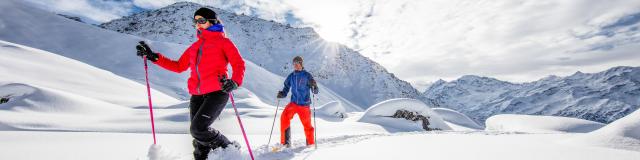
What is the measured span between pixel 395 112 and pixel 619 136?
15278 millimetres

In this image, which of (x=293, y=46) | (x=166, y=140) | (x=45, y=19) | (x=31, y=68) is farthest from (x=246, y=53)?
(x=166, y=140)

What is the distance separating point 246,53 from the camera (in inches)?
5763

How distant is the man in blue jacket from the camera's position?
22.8ft

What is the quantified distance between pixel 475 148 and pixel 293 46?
163m

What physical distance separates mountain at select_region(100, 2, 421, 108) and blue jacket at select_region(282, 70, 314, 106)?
12902cm

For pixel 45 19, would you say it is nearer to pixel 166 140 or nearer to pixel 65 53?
pixel 65 53

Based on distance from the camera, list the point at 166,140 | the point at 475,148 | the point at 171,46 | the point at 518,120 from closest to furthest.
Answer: the point at 475,148
the point at 166,140
the point at 518,120
the point at 171,46

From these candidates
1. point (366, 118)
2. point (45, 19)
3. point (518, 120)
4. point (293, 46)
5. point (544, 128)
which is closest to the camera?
point (544, 128)

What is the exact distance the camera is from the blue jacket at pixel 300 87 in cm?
722

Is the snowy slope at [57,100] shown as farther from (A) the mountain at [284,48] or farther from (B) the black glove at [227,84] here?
(A) the mountain at [284,48]

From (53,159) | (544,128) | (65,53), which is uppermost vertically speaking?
(65,53)

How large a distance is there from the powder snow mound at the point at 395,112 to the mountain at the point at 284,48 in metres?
116

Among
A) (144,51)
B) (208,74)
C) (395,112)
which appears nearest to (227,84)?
(208,74)

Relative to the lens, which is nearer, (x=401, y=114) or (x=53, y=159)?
(x=53, y=159)
